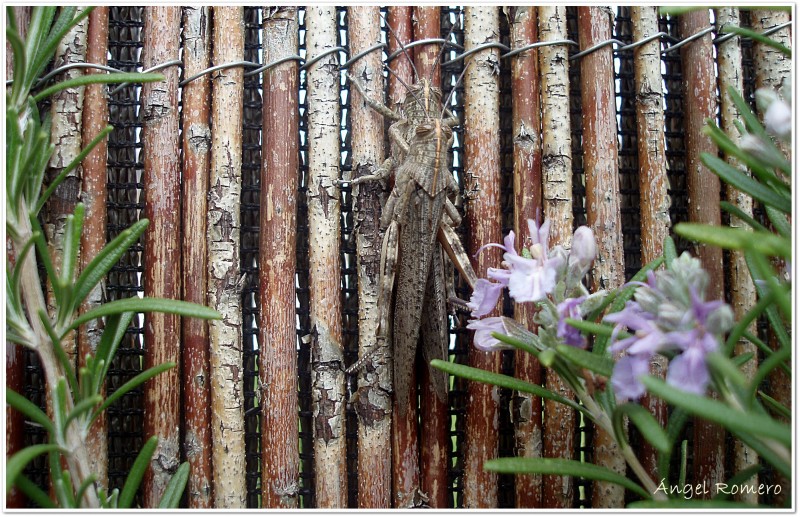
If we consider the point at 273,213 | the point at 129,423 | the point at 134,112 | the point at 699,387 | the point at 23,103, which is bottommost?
the point at 129,423

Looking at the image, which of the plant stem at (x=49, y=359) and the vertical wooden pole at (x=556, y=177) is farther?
the vertical wooden pole at (x=556, y=177)

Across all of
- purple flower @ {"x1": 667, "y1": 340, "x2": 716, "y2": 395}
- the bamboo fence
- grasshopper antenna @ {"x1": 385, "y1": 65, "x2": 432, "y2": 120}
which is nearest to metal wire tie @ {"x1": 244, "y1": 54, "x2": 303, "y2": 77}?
the bamboo fence

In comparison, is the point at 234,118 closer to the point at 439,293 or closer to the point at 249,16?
the point at 249,16

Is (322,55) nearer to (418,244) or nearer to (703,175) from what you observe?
(418,244)

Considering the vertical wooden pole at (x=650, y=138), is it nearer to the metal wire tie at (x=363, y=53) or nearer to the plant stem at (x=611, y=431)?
the plant stem at (x=611, y=431)

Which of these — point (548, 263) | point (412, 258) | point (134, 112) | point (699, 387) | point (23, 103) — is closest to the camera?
point (699, 387)

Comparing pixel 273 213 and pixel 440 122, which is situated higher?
pixel 440 122

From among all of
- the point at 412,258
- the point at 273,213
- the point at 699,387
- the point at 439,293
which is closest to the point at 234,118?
the point at 273,213

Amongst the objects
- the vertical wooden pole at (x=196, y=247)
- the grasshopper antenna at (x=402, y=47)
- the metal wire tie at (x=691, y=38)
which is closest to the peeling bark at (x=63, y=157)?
the vertical wooden pole at (x=196, y=247)
